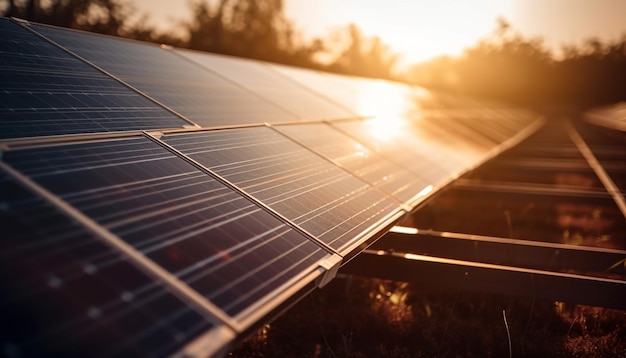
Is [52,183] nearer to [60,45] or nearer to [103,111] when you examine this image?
[103,111]

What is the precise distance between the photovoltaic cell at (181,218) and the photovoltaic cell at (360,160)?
2668 millimetres

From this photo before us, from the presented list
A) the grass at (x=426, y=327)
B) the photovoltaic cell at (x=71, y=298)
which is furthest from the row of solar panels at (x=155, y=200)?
the grass at (x=426, y=327)

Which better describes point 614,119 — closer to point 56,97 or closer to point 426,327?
point 426,327

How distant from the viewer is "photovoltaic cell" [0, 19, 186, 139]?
4.23 m

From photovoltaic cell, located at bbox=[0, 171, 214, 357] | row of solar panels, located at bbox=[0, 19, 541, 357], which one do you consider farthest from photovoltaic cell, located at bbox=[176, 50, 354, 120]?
photovoltaic cell, located at bbox=[0, 171, 214, 357]

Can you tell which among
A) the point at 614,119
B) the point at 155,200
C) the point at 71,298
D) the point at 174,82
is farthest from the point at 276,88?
the point at 614,119

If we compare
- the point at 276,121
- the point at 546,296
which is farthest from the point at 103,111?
the point at 546,296

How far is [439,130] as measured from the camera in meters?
13.8

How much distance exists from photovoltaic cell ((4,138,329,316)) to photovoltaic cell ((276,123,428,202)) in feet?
8.75

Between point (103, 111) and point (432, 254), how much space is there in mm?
4620

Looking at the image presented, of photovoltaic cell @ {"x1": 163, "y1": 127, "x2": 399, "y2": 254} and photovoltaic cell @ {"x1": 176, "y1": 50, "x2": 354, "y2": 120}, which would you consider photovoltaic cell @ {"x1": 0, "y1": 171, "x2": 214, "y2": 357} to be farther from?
photovoltaic cell @ {"x1": 176, "y1": 50, "x2": 354, "y2": 120}

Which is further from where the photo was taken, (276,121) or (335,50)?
(335,50)

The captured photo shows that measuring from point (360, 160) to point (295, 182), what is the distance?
2.26 metres

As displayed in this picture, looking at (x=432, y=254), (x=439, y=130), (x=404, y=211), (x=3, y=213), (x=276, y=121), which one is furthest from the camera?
(x=439, y=130)
